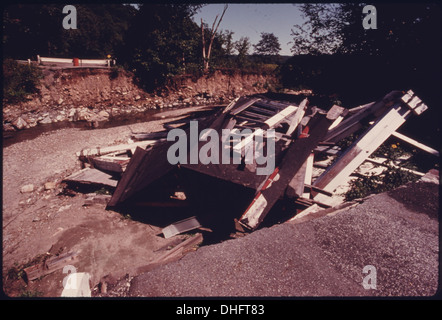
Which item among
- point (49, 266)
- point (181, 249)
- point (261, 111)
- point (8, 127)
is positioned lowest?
point (49, 266)

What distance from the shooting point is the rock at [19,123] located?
8.52 m

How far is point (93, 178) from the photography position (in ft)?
16.2

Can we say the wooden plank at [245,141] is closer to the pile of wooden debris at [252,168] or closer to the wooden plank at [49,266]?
the pile of wooden debris at [252,168]

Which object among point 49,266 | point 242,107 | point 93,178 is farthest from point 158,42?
point 49,266

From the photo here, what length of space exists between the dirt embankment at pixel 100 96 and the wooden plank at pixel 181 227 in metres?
7.81

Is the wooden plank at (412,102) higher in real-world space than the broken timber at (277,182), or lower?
higher

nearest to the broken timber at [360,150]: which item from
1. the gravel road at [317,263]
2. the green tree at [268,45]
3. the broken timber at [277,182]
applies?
the broken timber at [277,182]

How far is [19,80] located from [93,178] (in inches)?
344

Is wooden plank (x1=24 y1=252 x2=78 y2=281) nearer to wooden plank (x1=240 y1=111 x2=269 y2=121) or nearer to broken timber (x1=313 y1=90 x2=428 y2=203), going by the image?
broken timber (x1=313 y1=90 x2=428 y2=203)

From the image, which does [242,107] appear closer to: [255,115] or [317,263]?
[255,115]

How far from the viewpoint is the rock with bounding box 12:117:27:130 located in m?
8.52
